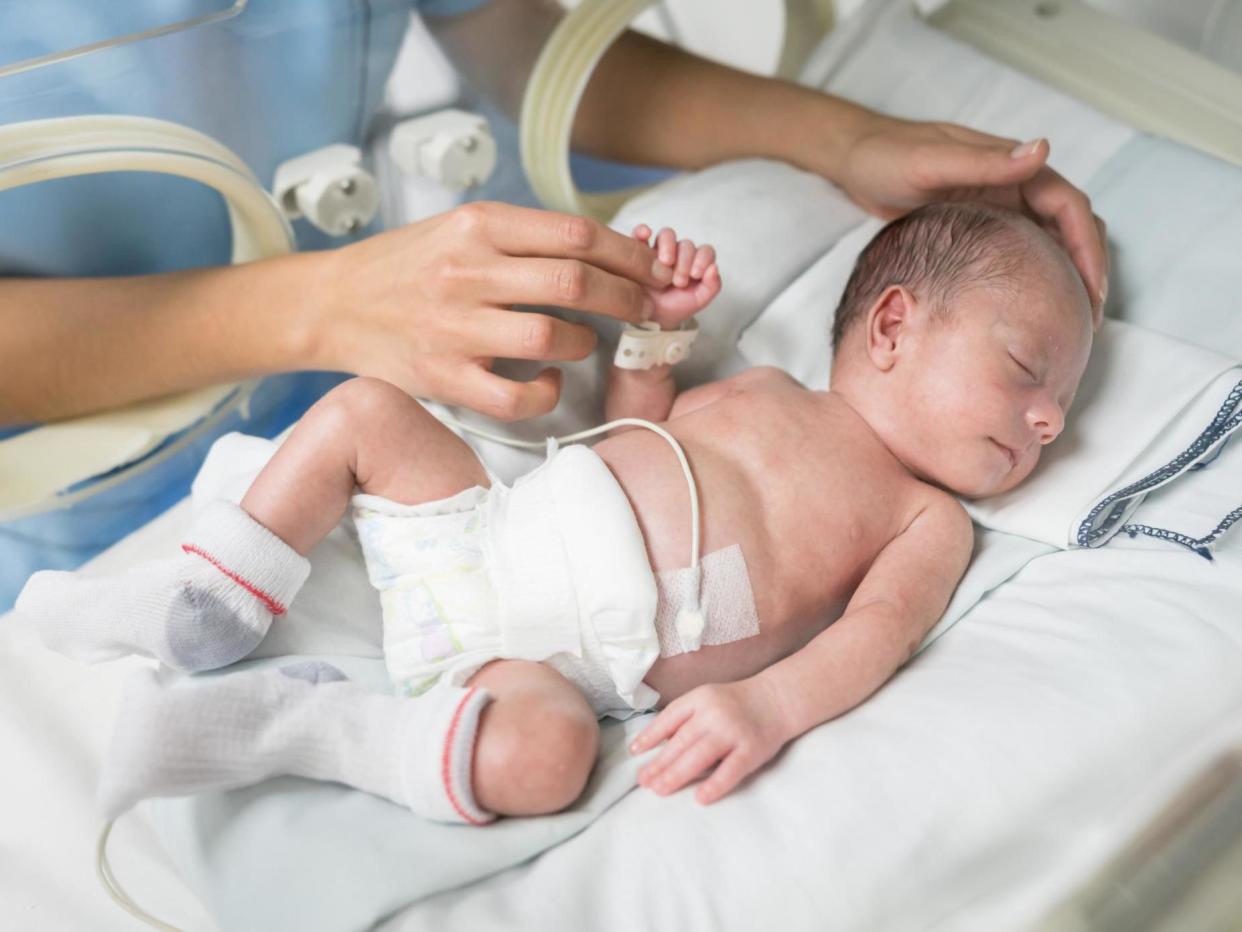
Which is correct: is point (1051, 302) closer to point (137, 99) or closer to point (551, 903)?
point (551, 903)

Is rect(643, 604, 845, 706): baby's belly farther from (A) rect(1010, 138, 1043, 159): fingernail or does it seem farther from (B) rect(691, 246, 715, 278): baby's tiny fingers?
(A) rect(1010, 138, 1043, 159): fingernail

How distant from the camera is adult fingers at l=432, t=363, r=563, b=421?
116 cm

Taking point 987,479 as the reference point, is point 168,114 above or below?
above

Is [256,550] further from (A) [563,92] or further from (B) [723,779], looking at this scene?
(A) [563,92]

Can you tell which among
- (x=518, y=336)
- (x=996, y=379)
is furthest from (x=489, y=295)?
(x=996, y=379)

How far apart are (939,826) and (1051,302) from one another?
0.54m

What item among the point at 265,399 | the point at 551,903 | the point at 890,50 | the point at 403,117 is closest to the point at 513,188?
the point at 403,117

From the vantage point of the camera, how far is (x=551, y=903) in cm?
90

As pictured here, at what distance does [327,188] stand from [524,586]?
0.67 meters

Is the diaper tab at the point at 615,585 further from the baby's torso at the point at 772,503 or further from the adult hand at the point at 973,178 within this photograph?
the adult hand at the point at 973,178

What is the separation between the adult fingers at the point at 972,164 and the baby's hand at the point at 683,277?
1.11ft

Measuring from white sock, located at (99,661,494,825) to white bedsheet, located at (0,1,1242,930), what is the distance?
0.10 m

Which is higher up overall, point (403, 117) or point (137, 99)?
point (137, 99)

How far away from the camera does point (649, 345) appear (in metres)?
1.23
